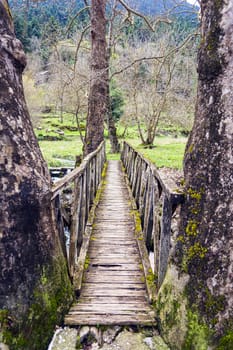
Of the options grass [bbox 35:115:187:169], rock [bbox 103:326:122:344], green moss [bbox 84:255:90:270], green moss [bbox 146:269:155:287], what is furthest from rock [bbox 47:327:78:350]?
grass [bbox 35:115:187:169]

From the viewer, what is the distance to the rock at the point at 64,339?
247cm

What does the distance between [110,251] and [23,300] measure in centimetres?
224

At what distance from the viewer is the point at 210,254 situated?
219 cm

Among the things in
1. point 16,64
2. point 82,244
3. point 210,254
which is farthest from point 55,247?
point 82,244

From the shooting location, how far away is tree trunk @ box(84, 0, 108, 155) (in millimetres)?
9852

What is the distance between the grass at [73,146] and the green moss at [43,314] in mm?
10647

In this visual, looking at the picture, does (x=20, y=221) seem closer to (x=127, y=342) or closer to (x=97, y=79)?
(x=127, y=342)

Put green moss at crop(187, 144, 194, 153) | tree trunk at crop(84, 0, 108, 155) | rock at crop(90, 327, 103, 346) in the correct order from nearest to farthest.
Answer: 1. green moss at crop(187, 144, 194, 153)
2. rock at crop(90, 327, 103, 346)
3. tree trunk at crop(84, 0, 108, 155)

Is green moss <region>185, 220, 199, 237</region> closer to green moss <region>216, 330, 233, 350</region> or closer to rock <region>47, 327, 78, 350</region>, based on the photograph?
green moss <region>216, 330, 233, 350</region>

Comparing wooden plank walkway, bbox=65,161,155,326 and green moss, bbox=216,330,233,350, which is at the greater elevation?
green moss, bbox=216,330,233,350

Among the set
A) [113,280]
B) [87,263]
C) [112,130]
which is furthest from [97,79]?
[112,130]

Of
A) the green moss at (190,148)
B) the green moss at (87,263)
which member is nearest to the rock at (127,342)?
the green moss at (87,263)

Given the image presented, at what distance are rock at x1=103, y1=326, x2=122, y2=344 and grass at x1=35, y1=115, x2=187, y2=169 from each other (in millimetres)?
10599

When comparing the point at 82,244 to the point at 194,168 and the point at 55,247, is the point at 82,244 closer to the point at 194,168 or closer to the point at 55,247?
the point at 55,247
